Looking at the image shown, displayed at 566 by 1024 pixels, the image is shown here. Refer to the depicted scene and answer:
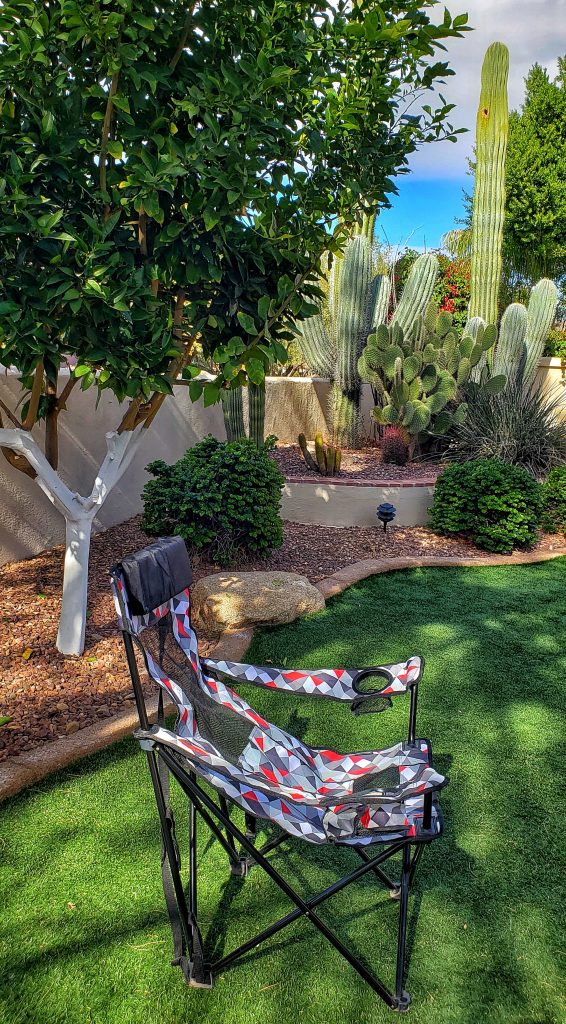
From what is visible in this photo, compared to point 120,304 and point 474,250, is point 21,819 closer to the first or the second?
point 120,304

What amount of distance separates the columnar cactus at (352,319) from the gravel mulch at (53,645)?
10.0 ft

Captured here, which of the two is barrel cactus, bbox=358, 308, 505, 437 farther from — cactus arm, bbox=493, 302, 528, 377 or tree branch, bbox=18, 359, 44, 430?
tree branch, bbox=18, 359, 44, 430

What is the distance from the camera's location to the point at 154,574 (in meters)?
1.99

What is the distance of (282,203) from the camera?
Answer: 9.74 ft

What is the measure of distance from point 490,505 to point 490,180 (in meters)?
6.82

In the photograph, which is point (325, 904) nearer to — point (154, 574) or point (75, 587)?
point (154, 574)

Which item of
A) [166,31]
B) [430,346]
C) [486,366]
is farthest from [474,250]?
[166,31]

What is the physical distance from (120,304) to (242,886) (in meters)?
1.96

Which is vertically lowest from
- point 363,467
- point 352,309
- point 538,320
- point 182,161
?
point 363,467

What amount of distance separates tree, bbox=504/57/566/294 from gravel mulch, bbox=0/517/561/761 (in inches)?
477

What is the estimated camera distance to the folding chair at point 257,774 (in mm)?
1738

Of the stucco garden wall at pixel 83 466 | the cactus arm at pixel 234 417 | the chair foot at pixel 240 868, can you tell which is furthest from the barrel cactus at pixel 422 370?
the chair foot at pixel 240 868

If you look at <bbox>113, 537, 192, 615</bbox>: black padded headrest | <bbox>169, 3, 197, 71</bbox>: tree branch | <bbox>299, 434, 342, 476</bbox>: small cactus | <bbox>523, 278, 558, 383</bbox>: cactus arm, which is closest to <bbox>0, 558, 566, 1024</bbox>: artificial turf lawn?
<bbox>113, 537, 192, 615</bbox>: black padded headrest

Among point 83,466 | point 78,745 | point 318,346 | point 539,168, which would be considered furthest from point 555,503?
point 539,168
